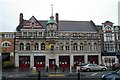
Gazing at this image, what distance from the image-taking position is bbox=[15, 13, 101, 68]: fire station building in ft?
215

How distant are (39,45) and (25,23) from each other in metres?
6.82

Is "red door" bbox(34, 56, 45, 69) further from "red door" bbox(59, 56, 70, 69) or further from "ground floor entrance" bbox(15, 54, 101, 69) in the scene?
"red door" bbox(59, 56, 70, 69)

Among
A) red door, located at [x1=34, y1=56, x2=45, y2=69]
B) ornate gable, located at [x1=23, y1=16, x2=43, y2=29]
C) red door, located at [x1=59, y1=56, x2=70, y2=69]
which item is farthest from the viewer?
ornate gable, located at [x1=23, y1=16, x2=43, y2=29]

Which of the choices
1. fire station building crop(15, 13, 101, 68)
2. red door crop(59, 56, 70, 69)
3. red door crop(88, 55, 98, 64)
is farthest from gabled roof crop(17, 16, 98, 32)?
red door crop(59, 56, 70, 69)

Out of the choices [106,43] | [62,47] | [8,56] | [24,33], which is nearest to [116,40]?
[106,43]

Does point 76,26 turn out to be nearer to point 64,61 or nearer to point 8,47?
point 64,61

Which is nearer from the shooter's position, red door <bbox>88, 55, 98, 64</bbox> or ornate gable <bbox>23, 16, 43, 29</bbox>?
ornate gable <bbox>23, 16, 43, 29</bbox>

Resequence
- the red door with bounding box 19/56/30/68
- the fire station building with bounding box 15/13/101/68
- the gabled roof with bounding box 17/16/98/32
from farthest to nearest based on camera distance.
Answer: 1. the gabled roof with bounding box 17/16/98/32
2. the fire station building with bounding box 15/13/101/68
3. the red door with bounding box 19/56/30/68

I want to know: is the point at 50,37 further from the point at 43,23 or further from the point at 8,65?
the point at 8,65

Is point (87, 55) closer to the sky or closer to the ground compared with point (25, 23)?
closer to the ground

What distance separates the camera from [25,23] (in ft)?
221

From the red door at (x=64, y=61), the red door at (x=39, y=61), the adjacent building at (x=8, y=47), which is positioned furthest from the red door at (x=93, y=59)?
the adjacent building at (x=8, y=47)

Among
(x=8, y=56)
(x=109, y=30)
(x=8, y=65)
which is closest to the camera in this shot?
(x=8, y=65)

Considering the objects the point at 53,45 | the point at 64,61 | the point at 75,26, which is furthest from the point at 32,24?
the point at 64,61
